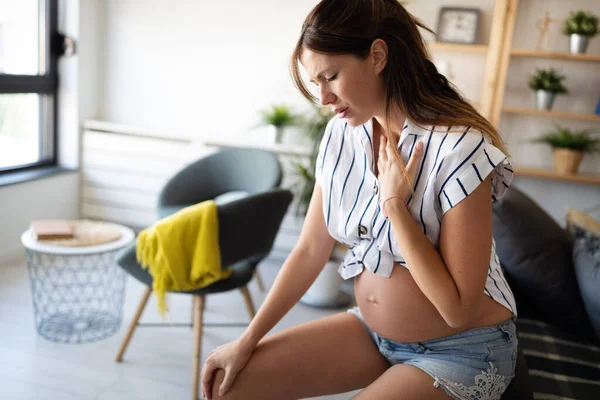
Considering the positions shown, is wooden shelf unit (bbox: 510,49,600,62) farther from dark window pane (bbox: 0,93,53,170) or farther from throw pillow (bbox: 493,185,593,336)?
dark window pane (bbox: 0,93,53,170)

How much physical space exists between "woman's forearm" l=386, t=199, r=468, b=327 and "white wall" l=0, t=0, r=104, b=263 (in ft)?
9.27

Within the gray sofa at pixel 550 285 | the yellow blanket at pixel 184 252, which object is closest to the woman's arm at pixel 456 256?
the gray sofa at pixel 550 285

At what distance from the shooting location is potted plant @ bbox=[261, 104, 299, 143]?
3.36m

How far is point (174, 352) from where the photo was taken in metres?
2.26

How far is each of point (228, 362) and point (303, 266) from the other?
26 cm

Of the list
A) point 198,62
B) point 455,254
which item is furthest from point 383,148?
point 198,62

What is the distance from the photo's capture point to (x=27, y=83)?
3332 mm

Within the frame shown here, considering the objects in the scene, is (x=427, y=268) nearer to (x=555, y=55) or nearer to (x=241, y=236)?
(x=241, y=236)

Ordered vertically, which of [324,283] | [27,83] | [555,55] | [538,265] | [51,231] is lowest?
[324,283]

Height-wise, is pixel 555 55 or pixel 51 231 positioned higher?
pixel 555 55

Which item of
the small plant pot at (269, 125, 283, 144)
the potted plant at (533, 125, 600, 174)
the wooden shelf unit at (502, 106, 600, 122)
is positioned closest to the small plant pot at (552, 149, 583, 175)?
the potted plant at (533, 125, 600, 174)

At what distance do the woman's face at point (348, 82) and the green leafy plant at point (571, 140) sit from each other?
2.37 metres

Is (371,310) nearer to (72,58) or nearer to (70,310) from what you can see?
(70,310)

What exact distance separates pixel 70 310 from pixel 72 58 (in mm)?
1754
